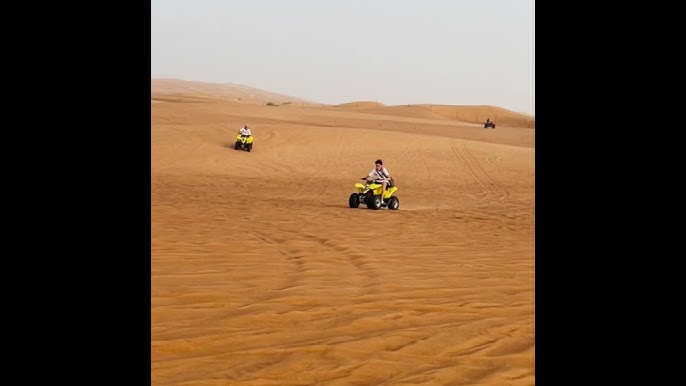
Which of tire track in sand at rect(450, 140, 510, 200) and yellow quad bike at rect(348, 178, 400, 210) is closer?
yellow quad bike at rect(348, 178, 400, 210)

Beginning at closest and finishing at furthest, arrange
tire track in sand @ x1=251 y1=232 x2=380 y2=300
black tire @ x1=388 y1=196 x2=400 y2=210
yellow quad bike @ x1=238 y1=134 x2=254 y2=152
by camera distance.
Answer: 1. tire track in sand @ x1=251 y1=232 x2=380 y2=300
2. black tire @ x1=388 y1=196 x2=400 y2=210
3. yellow quad bike @ x1=238 y1=134 x2=254 y2=152

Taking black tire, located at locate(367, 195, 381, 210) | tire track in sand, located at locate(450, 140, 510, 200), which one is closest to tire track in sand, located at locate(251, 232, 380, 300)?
black tire, located at locate(367, 195, 381, 210)

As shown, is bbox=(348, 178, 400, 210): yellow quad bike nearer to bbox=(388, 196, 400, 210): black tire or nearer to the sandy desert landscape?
bbox=(388, 196, 400, 210): black tire

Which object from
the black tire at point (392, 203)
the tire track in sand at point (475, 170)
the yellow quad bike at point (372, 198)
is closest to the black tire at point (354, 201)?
the yellow quad bike at point (372, 198)

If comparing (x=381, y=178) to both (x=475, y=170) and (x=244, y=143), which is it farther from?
(x=244, y=143)

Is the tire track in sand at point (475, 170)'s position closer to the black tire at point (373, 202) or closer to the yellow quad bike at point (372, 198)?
the yellow quad bike at point (372, 198)

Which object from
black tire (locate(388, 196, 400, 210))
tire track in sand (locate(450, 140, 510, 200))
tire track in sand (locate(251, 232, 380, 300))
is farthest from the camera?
tire track in sand (locate(450, 140, 510, 200))

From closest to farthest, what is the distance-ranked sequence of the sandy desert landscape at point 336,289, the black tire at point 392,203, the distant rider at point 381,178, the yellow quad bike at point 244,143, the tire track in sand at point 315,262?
the sandy desert landscape at point 336,289 → the tire track in sand at point 315,262 → the distant rider at point 381,178 → the black tire at point 392,203 → the yellow quad bike at point 244,143

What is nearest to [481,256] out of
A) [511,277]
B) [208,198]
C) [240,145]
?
[511,277]

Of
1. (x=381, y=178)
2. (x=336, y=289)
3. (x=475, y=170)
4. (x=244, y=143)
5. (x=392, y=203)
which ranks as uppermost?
(x=244, y=143)

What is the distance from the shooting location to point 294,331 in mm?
4840

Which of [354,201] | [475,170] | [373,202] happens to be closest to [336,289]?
[373,202]
